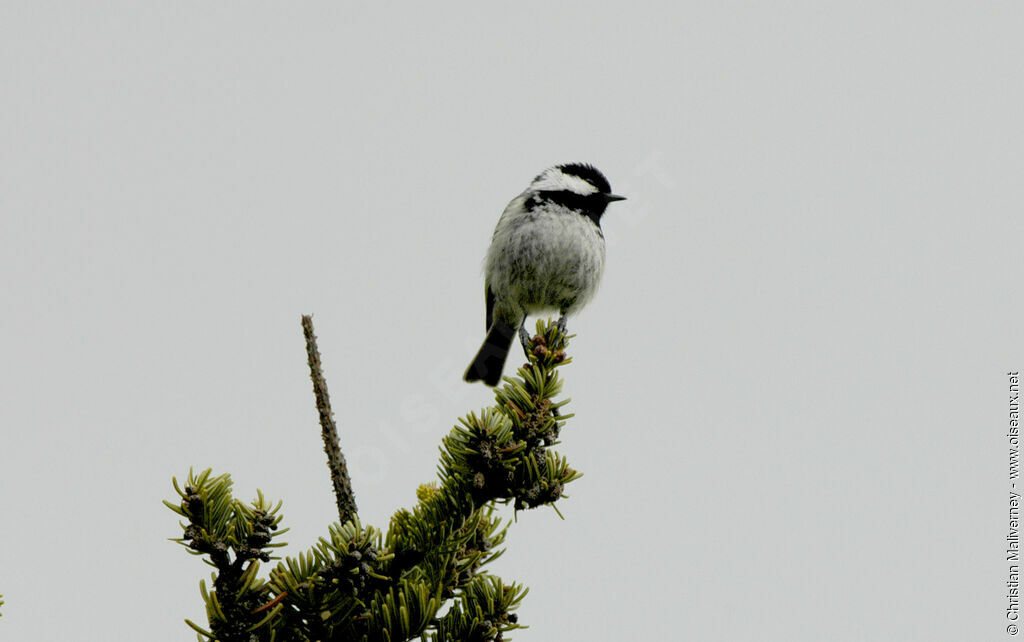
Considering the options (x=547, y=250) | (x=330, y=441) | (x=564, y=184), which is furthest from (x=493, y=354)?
(x=330, y=441)

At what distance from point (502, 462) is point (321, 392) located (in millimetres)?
563

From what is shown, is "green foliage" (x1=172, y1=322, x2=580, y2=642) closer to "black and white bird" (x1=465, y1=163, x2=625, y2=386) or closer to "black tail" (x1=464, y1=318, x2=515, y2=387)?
"black and white bird" (x1=465, y1=163, x2=625, y2=386)

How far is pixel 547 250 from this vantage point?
6602mm

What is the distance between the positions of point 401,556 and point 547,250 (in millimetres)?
4292

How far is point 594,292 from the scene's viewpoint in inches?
274

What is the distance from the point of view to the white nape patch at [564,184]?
706cm

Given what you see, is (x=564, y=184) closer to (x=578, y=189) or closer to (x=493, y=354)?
(x=578, y=189)

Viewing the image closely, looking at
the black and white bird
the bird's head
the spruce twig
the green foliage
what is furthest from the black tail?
the spruce twig

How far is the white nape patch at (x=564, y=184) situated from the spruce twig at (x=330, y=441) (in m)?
4.68

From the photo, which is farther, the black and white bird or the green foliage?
the black and white bird

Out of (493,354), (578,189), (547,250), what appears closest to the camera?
(547,250)

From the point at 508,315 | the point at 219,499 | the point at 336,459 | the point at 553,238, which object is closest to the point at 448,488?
the point at 336,459

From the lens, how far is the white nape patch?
23.2 ft

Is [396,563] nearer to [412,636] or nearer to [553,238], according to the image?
[412,636]
